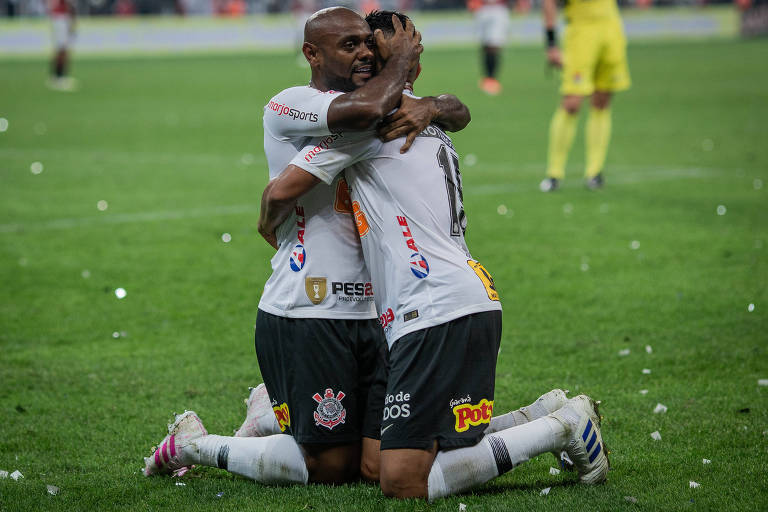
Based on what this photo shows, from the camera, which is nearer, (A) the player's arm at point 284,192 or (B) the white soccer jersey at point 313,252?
(A) the player's arm at point 284,192

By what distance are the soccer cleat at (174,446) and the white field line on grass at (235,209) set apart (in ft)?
18.7

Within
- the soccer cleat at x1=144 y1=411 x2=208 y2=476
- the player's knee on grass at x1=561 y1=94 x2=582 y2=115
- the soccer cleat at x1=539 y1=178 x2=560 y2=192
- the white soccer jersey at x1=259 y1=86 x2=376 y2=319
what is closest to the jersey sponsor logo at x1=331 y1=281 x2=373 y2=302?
the white soccer jersey at x1=259 y1=86 x2=376 y2=319

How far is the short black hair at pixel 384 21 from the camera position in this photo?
12.7 feet

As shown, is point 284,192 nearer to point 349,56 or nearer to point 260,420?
point 349,56

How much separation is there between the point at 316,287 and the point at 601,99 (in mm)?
8008

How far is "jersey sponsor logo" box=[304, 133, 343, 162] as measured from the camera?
3730 mm

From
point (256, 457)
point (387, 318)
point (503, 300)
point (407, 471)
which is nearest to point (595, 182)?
point (503, 300)

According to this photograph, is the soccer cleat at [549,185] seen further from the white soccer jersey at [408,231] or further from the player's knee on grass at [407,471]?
the player's knee on grass at [407,471]

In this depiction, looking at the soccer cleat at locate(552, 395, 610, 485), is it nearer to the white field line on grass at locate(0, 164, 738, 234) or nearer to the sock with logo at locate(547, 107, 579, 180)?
the white field line on grass at locate(0, 164, 738, 234)

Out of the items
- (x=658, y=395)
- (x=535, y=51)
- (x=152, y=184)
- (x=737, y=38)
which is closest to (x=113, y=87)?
(x=152, y=184)

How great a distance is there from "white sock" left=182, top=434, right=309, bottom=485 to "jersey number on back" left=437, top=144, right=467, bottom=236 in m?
1.01

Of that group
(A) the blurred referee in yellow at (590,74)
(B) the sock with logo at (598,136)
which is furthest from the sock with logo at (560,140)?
(B) the sock with logo at (598,136)

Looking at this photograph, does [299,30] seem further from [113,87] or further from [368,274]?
[368,274]

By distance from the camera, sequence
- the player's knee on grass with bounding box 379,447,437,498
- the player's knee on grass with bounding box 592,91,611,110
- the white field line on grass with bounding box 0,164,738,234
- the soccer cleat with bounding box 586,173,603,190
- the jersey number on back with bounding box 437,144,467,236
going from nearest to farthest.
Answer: the player's knee on grass with bounding box 379,447,437,498 → the jersey number on back with bounding box 437,144,467,236 → the white field line on grass with bounding box 0,164,738,234 → the soccer cleat with bounding box 586,173,603,190 → the player's knee on grass with bounding box 592,91,611,110
